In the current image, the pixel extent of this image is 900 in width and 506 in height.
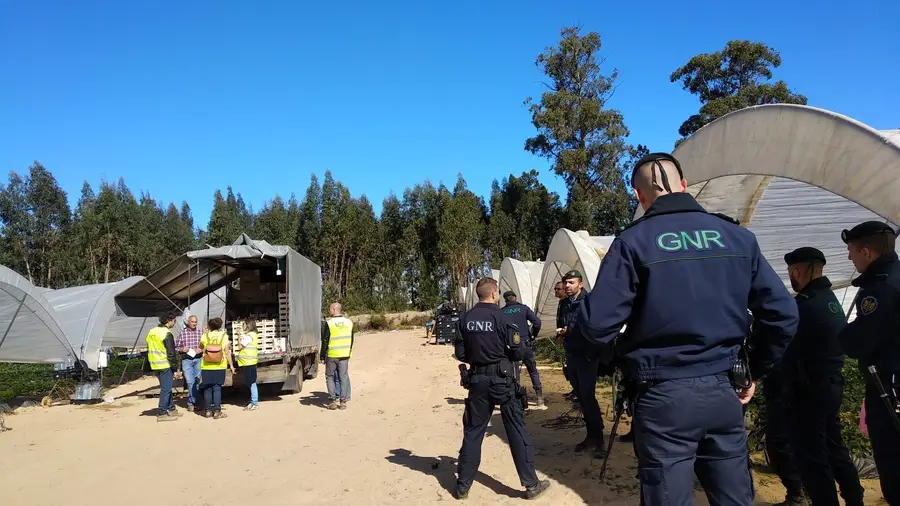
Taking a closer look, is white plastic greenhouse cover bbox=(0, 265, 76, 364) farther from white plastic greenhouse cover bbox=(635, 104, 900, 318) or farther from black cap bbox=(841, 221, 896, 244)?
black cap bbox=(841, 221, 896, 244)

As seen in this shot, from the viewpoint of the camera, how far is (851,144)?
402cm

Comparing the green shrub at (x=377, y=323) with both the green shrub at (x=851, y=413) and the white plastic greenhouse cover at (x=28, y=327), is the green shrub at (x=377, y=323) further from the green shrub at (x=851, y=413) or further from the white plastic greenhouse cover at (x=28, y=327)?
the green shrub at (x=851, y=413)

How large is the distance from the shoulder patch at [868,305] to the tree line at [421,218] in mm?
25233

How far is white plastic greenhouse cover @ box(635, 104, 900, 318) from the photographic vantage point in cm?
388

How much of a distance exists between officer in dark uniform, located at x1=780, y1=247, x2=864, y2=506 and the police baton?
56 cm

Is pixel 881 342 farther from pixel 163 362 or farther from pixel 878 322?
pixel 163 362

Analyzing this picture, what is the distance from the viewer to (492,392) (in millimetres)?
4914

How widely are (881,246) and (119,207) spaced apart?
1433 inches

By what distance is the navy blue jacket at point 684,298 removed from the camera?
2389 millimetres

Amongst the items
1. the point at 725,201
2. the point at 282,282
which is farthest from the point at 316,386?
the point at 725,201

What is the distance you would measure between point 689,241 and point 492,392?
285 cm

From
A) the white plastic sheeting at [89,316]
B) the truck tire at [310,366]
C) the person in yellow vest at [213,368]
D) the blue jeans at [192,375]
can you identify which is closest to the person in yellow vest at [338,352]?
the person in yellow vest at [213,368]

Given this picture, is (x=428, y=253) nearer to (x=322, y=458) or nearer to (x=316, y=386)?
(x=316, y=386)

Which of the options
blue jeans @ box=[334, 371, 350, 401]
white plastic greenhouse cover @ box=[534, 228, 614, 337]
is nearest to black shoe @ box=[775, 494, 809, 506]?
white plastic greenhouse cover @ box=[534, 228, 614, 337]
